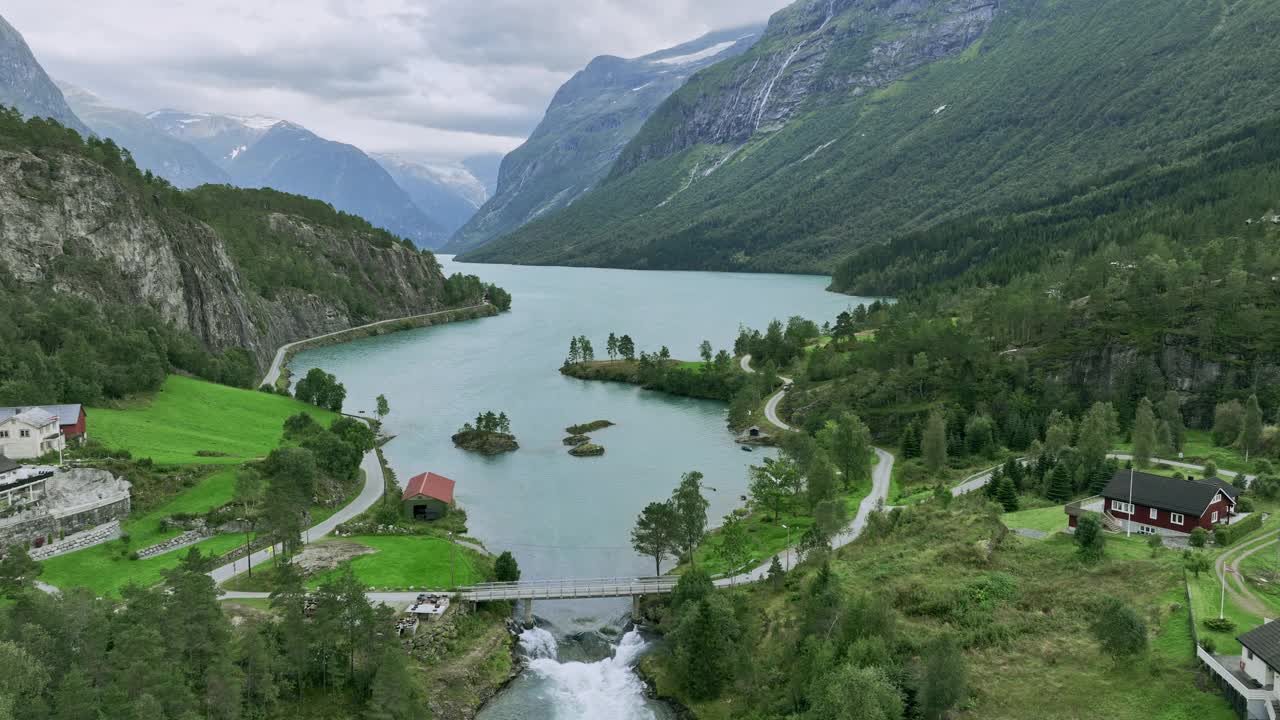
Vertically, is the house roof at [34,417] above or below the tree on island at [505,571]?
above

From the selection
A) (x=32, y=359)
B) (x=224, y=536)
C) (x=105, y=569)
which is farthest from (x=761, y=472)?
(x=32, y=359)

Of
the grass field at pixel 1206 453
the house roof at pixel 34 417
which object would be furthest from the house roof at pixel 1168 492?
the house roof at pixel 34 417

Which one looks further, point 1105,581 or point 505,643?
point 505,643

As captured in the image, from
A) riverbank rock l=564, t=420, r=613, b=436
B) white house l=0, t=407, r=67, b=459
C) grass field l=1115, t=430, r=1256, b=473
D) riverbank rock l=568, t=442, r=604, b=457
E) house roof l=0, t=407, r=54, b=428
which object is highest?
house roof l=0, t=407, r=54, b=428

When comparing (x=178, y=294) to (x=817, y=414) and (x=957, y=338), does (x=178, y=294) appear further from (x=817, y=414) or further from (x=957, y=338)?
(x=957, y=338)

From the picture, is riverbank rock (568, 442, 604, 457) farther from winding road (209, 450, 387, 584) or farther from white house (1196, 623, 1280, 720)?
white house (1196, 623, 1280, 720)

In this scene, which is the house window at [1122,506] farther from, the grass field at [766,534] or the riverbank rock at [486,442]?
the riverbank rock at [486,442]

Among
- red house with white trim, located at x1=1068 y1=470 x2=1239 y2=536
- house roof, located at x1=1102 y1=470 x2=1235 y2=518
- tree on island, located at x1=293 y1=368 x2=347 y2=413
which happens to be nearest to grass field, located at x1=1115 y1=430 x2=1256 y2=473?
red house with white trim, located at x1=1068 y1=470 x2=1239 y2=536
